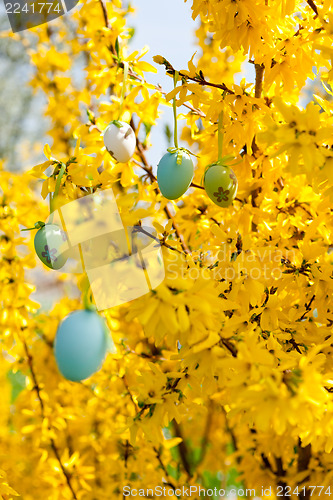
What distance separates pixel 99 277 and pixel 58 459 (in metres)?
1.46

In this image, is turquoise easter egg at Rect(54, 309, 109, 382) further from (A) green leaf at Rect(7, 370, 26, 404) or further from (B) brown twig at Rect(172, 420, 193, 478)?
(A) green leaf at Rect(7, 370, 26, 404)

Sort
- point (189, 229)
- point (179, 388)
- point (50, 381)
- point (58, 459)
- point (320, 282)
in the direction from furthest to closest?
point (50, 381) → point (58, 459) → point (189, 229) → point (320, 282) → point (179, 388)

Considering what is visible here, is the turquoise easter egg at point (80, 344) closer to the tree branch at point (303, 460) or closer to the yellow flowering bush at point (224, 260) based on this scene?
the yellow flowering bush at point (224, 260)

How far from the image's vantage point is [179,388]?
127 cm

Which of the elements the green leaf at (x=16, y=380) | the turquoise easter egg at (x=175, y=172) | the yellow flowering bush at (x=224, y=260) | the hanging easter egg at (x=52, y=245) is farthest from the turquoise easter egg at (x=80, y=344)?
the green leaf at (x=16, y=380)

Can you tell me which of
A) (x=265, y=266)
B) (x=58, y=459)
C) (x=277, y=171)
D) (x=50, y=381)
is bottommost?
(x=50, y=381)

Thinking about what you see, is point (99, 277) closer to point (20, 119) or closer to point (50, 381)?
point (50, 381)

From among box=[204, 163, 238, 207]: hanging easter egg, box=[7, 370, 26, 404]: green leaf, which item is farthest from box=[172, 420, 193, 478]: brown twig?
box=[204, 163, 238, 207]: hanging easter egg

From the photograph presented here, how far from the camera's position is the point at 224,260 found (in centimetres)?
140

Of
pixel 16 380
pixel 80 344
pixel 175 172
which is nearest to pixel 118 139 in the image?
pixel 175 172

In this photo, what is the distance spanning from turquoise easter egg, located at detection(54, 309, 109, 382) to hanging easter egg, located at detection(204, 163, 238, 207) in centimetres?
52

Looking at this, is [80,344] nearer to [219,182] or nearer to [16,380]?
[219,182]

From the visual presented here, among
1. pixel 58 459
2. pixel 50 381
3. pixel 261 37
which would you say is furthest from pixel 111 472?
pixel 261 37

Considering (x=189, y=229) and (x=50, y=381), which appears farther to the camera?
(x=50, y=381)
